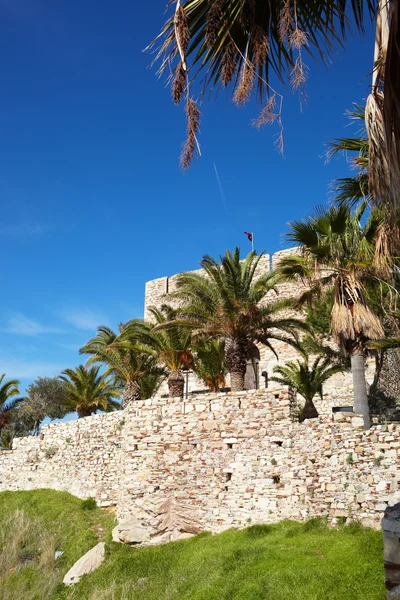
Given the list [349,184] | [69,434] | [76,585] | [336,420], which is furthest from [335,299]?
[69,434]

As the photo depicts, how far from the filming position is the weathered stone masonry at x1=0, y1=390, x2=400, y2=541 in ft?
36.3

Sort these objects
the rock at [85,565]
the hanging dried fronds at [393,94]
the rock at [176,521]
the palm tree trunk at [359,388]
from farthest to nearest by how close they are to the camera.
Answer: the rock at [176,521]
the rock at [85,565]
the palm tree trunk at [359,388]
the hanging dried fronds at [393,94]

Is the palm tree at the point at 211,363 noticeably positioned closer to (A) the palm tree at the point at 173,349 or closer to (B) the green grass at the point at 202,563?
(A) the palm tree at the point at 173,349

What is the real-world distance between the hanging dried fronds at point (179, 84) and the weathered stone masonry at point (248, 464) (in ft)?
29.5

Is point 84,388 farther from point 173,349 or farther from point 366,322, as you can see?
point 366,322

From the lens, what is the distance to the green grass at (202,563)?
8484mm

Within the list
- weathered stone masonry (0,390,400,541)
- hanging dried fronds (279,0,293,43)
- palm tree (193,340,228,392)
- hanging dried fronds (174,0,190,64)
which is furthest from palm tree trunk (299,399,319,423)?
hanging dried fronds (174,0,190,64)

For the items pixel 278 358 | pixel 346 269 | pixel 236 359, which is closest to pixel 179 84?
pixel 346 269

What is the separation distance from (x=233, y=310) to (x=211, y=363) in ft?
24.6

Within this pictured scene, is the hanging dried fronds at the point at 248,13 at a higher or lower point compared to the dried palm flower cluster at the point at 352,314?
higher

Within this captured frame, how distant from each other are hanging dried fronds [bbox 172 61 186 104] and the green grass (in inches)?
294

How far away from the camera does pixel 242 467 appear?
13.3 m

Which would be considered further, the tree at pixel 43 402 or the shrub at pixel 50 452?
the tree at pixel 43 402

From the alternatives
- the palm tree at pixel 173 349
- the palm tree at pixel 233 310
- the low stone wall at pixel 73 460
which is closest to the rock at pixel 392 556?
the palm tree at pixel 233 310
